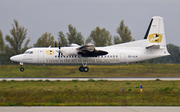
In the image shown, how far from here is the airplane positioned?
1244 inches

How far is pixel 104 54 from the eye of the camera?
31531 mm

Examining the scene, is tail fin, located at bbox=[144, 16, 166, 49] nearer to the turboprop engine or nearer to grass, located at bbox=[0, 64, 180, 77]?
grass, located at bbox=[0, 64, 180, 77]

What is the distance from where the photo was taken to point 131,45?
3366 centimetres

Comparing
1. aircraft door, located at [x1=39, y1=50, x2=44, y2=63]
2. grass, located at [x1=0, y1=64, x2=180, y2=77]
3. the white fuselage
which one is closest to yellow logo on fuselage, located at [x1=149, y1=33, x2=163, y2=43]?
the white fuselage

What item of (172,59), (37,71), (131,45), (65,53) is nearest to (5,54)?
(37,71)

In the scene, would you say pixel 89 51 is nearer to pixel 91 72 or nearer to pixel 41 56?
pixel 41 56

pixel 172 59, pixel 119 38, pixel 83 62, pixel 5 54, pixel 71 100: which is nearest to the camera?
pixel 71 100

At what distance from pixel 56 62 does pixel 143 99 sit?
19.2 m

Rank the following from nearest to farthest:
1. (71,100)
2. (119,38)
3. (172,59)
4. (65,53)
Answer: (71,100) < (65,53) < (119,38) < (172,59)

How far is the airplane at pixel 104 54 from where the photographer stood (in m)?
31.6

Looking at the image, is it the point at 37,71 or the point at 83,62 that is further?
the point at 37,71

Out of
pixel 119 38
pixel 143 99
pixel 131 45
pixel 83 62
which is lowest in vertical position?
pixel 143 99

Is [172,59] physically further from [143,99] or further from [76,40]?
[143,99]

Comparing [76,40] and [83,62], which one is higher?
[76,40]
